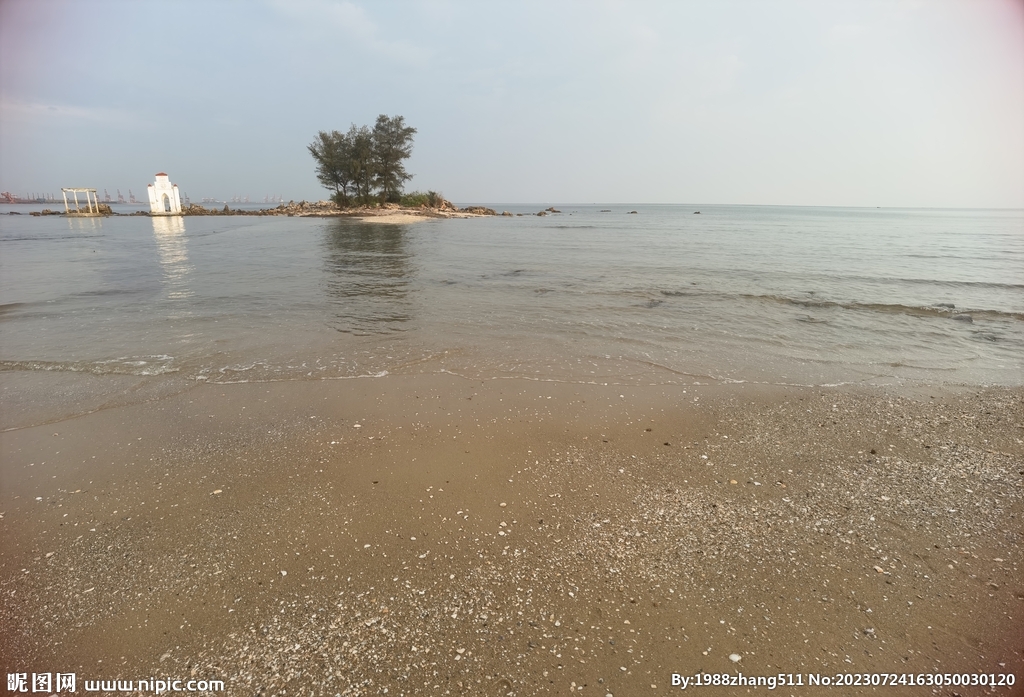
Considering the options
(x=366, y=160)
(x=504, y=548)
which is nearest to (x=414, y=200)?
(x=366, y=160)

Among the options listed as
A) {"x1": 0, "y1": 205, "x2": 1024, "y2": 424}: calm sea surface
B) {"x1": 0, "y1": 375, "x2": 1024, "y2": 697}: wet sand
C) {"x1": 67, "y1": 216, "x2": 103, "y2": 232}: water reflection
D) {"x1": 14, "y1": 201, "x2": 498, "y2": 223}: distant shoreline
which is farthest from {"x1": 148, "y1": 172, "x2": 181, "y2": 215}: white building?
{"x1": 0, "y1": 375, "x2": 1024, "y2": 697}: wet sand

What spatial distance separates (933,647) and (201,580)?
14.2ft

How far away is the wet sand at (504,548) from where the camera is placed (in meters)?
2.36

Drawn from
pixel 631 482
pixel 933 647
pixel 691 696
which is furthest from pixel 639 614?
pixel 933 647

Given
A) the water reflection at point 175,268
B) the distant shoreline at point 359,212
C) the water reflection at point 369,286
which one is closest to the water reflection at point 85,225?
the distant shoreline at point 359,212

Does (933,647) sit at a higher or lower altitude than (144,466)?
lower

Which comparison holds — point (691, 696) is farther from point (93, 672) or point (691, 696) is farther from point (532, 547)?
point (93, 672)

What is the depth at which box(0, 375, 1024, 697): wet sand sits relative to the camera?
236 centimetres

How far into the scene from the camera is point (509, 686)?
2197 millimetres

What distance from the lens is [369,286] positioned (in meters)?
13.5

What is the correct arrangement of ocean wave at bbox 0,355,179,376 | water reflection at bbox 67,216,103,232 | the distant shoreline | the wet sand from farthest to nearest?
the distant shoreline → water reflection at bbox 67,216,103,232 → ocean wave at bbox 0,355,179,376 → the wet sand

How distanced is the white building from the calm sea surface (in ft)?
173

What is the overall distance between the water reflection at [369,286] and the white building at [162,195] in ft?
177

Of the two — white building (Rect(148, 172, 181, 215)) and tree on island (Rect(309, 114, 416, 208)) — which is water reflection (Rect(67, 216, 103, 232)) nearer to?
white building (Rect(148, 172, 181, 215))
